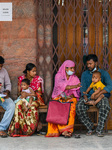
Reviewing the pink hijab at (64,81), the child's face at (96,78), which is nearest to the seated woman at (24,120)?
the pink hijab at (64,81)

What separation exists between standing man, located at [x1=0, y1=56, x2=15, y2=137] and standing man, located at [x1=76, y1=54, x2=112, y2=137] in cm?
124

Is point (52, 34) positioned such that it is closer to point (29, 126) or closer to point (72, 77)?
point (72, 77)

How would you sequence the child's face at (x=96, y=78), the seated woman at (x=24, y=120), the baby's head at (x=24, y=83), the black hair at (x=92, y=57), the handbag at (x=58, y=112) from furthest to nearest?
1. the black hair at (x=92, y=57)
2. the baby's head at (x=24, y=83)
3. the child's face at (x=96, y=78)
4. the seated woman at (x=24, y=120)
5. the handbag at (x=58, y=112)

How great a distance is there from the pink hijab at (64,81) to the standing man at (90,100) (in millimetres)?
153

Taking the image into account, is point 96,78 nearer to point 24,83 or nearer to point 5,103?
point 24,83

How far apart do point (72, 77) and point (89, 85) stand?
14.5 inches

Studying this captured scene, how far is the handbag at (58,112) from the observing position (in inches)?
203

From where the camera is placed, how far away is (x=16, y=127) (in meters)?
5.24

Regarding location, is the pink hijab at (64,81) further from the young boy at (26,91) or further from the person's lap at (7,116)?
the person's lap at (7,116)

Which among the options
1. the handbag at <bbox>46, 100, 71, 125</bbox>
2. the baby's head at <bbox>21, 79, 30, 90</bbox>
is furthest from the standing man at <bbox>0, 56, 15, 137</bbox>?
the handbag at <bbox>46, 100, 71, 125</bbox>

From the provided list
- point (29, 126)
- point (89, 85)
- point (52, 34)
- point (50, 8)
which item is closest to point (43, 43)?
point (52, 34)

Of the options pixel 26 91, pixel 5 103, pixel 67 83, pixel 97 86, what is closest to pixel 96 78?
pixel 97 86

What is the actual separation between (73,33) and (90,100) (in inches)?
57.9

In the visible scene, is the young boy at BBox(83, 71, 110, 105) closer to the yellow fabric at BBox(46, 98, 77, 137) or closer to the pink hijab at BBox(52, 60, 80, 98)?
the pink hijab at BBox(52, 60, 80, 98)
